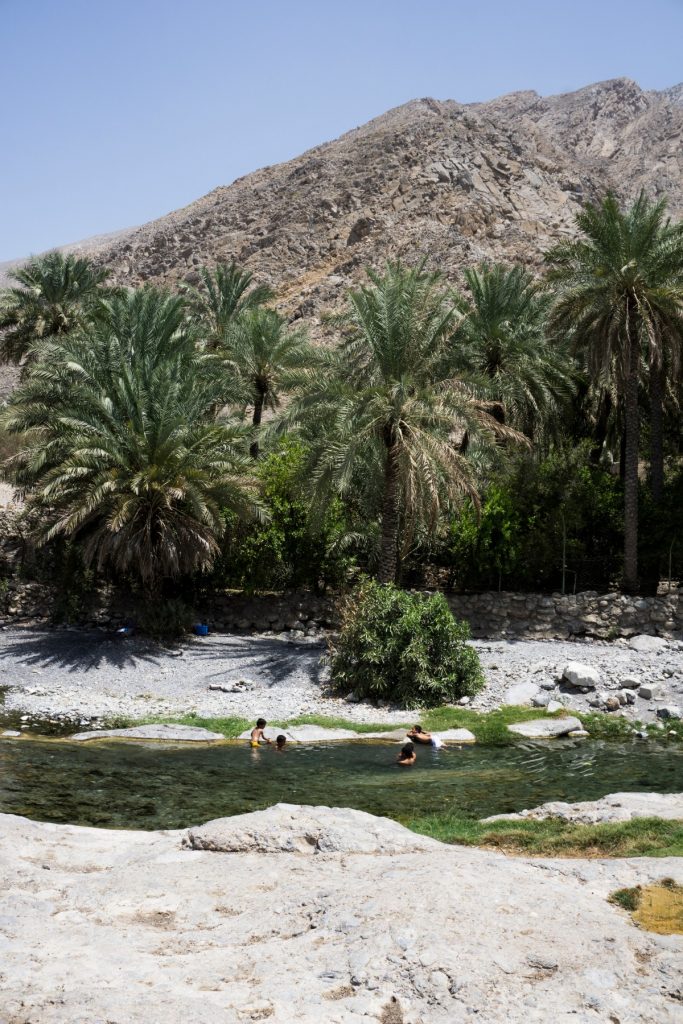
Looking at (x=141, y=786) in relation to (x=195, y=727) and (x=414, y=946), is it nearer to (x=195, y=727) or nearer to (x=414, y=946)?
(x=195, y=727)

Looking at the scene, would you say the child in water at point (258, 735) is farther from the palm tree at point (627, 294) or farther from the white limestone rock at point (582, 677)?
the palm tree at point (627, 294)

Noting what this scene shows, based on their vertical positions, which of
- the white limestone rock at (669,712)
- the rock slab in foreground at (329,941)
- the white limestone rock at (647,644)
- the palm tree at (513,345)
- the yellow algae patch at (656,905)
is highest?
the palm tree at (513,345)

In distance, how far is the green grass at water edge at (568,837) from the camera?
9117 millimetres

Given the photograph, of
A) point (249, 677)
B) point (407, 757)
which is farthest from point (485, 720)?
point (249, 677)

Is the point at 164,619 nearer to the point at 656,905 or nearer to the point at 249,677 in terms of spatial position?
the point at 249,677

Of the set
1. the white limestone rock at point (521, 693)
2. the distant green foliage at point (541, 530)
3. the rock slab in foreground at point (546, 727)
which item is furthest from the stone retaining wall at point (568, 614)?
the rock slab in foreground at point (546, 727)

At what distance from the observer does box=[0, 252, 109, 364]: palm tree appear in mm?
34062

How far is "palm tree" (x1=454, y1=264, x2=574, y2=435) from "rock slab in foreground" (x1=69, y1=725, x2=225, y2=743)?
47.3ft

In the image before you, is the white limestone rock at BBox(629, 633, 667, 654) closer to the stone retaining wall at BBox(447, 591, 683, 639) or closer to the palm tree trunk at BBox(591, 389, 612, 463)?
the stone retaining wall at BBox(447, 591, 683, 639)

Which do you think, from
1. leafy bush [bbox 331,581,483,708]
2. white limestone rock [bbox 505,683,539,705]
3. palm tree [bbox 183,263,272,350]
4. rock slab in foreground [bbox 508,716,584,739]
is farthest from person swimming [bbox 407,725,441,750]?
palm tree [bbox 183,263,272,350]

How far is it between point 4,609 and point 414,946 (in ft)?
71.2

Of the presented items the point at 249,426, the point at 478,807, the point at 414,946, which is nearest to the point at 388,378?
the point at 249,426

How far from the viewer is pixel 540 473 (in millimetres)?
26312

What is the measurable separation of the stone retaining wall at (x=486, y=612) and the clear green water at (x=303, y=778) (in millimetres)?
8486
